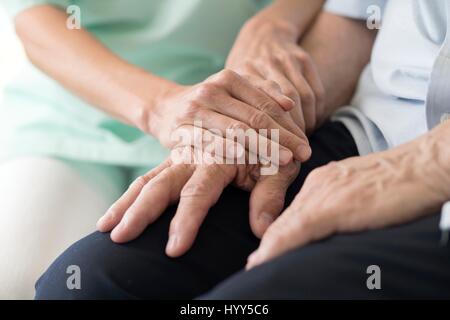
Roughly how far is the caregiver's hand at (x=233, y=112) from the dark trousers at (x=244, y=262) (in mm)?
51

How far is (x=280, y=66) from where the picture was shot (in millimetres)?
965

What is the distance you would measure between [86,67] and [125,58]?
4.1 inches

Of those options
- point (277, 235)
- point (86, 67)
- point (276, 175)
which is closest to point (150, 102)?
point (86, 67)

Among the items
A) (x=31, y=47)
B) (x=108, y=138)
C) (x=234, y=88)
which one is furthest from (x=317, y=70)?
(x=31, y=47)

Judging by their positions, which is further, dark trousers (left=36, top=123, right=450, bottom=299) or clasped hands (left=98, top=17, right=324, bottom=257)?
clasped hands (left=98, top=17, right=324, bottom=257)

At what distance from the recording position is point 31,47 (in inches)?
41.1

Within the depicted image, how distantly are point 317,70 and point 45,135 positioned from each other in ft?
1.34

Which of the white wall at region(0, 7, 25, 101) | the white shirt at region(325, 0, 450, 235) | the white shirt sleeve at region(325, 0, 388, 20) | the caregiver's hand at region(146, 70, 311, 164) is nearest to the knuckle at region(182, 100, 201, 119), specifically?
the caregiver's hand at region(146, 70, 311, 164)

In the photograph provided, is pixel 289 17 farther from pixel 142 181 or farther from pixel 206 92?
pixel 142 181

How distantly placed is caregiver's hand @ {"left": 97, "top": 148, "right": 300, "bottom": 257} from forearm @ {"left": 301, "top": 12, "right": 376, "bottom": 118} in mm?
235

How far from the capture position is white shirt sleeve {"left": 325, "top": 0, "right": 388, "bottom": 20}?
987 mm

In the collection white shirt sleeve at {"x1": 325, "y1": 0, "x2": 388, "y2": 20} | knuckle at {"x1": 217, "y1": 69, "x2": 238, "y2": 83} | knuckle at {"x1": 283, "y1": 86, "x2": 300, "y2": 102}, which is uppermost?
white shirt sleeve at {"x1": 325, "y1": 0, "x2": 388, "y2": 20}

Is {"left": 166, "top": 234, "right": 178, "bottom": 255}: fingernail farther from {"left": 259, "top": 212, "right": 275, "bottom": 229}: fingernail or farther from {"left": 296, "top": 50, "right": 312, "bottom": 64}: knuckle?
{"left": 296, "top": 50, "right": 312, "bottom": 64}: knuckle

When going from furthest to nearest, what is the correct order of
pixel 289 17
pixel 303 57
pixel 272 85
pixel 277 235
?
1. pixel 289 17
2. pixel 303 57
3. pixel 272 85
4. pixel 277 235
